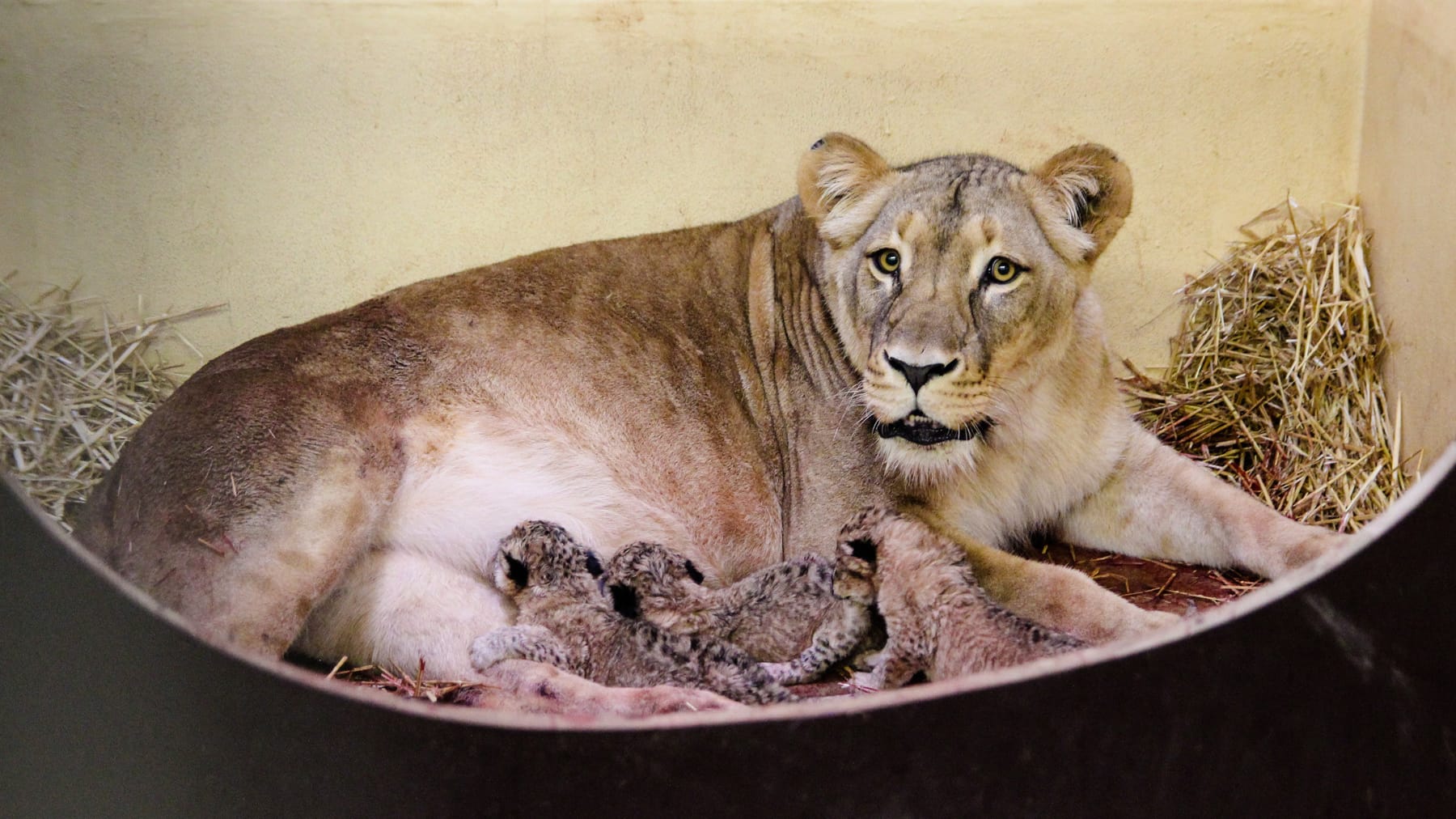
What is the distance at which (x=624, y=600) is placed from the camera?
3.31 m

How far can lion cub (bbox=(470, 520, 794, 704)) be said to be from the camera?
306 cm

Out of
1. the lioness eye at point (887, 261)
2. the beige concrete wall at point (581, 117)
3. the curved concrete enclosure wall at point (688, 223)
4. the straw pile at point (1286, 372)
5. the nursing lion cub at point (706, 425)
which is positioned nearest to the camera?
the curved concrete enclosure wall at point (688, 223)

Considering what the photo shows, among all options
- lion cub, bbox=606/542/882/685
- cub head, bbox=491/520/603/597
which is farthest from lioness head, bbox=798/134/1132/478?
cub head, bbox=491/520/603/597

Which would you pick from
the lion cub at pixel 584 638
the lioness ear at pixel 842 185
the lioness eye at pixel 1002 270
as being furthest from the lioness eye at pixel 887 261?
the lion cub at pixel 584 638

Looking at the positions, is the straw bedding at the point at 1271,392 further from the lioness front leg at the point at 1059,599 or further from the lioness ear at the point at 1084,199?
the lioness ear at the point at 1084,199

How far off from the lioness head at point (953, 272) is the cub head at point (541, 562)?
2.74 ft

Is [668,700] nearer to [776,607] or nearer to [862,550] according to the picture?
[776,607]

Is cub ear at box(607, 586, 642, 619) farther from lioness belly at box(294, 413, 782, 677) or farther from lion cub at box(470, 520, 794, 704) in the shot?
lioness belly at box(294, 413, 782, 677)

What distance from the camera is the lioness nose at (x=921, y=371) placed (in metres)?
3.12

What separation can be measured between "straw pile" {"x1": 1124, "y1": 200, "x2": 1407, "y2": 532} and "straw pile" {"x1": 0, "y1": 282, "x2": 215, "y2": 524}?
306 cm

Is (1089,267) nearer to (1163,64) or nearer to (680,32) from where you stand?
(1163,64)

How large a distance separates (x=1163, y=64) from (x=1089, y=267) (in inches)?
24.9

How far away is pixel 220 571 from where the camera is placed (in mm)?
2732

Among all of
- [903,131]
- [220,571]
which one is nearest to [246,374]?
[220,571]
